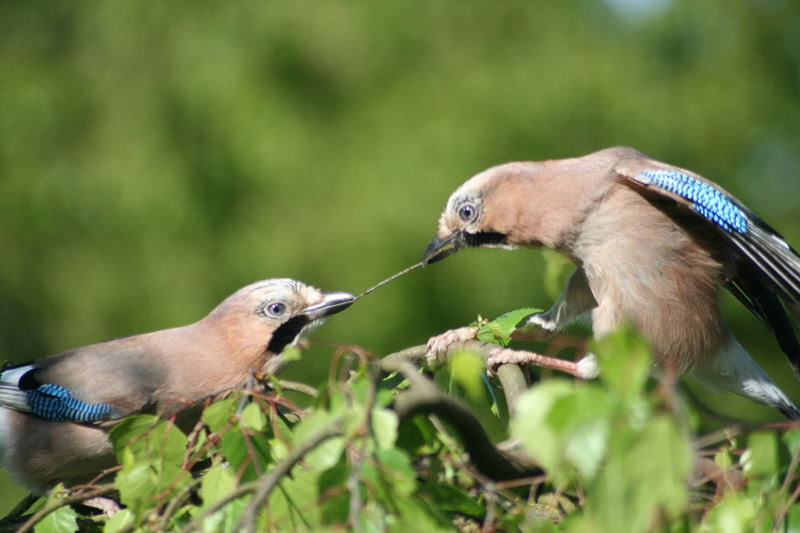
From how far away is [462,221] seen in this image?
2.95 metres

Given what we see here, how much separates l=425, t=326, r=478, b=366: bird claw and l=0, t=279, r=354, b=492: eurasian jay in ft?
2.02

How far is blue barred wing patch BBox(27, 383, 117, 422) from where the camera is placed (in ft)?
9.27

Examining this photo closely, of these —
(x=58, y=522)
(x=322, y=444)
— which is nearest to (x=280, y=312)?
(x=58, y=522)

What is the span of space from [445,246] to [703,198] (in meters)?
0.78

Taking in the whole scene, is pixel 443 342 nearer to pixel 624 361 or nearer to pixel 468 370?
pixel 468 370

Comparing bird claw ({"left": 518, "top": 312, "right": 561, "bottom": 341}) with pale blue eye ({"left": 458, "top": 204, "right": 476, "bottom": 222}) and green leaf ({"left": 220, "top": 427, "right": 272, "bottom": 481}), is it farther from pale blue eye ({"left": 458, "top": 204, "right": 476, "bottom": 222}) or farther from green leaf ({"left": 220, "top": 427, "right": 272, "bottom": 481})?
green leaf ({"left": 220, "top": 427, "right": 272, "bottom": 481})

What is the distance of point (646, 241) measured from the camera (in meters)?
2.81

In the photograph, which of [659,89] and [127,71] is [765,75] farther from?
[127,71]

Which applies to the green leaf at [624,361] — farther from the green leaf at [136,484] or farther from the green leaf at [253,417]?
the green leaf at [136,484]

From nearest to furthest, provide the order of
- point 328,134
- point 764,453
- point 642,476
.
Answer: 1. point 642,476
2. point 764,453
3. point 328,134

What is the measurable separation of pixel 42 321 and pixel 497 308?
3.20 m

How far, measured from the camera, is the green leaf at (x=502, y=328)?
217 centimetres

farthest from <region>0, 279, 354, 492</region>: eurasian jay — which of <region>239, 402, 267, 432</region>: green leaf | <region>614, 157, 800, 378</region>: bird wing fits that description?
<region>239, 402, 267, 432</region>: green leaf

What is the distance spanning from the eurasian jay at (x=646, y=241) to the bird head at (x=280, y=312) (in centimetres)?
39
